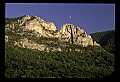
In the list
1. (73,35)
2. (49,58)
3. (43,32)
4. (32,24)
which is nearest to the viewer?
Answer: (49,58)

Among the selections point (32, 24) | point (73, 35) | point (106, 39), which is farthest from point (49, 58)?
point (73, 35)

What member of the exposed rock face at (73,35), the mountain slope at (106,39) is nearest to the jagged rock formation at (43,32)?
the exposed rock face at (73,35)

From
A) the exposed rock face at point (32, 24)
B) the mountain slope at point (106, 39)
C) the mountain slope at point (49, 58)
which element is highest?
the exposed rock face at point (32, 24)

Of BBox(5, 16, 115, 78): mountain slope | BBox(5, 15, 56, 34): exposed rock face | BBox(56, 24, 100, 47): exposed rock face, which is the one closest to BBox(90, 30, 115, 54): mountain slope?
BBox(5, 16, 115, 78): mountain slope

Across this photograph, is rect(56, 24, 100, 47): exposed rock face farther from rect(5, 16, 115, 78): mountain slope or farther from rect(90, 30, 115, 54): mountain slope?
rect(90, 30, 115, 54): mountain slope

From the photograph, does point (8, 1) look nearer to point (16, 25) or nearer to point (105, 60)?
point (105, 60)

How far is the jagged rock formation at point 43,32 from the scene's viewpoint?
75.4 feet

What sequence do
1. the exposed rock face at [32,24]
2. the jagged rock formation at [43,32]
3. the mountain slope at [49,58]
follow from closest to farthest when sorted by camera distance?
the mountain slope at [49,58]
the jagged rock formation at [43,32]
the exposed rock face at [32,24]

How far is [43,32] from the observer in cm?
2850

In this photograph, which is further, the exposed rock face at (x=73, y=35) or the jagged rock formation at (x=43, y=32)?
the exposed rock face at (x=73, y=35)

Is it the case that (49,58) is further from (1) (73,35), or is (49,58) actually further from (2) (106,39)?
(1) (73,35)

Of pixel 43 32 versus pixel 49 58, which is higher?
pixel 43 32

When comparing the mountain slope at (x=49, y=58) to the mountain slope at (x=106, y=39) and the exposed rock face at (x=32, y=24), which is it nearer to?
the exposed rock face at (x=32, y=24)
